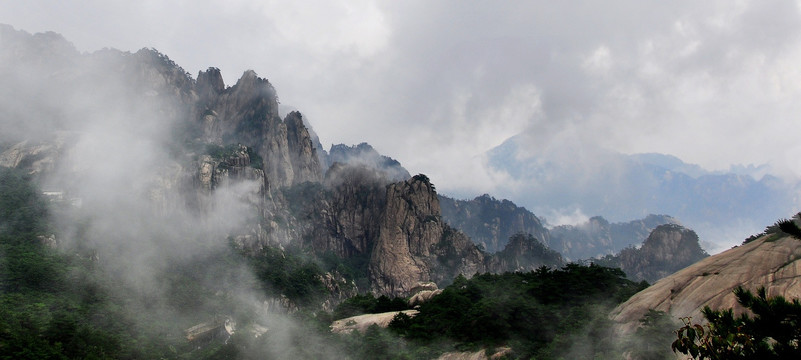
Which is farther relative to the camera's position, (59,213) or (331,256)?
(331,256)

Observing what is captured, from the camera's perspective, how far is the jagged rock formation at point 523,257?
166 meters

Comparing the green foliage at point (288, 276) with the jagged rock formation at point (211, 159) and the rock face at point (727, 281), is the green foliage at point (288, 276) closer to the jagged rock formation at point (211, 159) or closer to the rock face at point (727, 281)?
the jagged rock formation at point (211, 159)

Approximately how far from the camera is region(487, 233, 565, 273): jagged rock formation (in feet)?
545

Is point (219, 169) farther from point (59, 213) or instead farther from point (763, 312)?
point (763, 312)

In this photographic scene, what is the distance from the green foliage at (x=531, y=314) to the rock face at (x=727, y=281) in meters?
4.26

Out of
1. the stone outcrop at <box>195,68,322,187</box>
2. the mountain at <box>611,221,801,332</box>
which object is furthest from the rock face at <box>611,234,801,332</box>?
the stone outcrop at <box>195,68,322,187</box>

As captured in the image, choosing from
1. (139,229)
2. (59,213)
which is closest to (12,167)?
(59,213)

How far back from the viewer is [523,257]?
178000 millimetres

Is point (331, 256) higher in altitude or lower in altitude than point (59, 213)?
lower

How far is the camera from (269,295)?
9425 centimetres

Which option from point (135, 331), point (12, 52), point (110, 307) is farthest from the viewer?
point (12, 52)

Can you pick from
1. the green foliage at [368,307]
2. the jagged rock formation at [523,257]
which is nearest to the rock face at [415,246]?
the jagged rock formation at [523,257]

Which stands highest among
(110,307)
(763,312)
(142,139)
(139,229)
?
(142,139)

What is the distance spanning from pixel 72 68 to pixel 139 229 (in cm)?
9344
